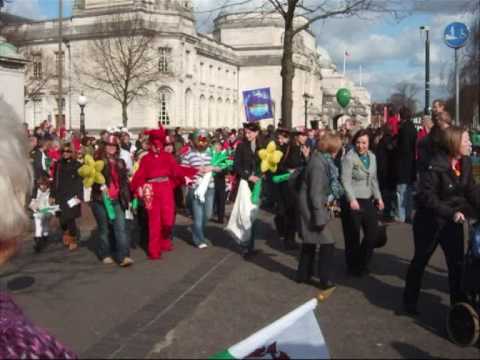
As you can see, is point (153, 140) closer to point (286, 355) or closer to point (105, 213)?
point (105, 213)

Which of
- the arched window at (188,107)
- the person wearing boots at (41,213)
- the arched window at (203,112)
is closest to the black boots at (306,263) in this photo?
the person wearing boots at (41,213)

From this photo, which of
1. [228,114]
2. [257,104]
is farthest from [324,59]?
[257,104]

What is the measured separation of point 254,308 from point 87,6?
68334 mm

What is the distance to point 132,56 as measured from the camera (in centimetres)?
5434

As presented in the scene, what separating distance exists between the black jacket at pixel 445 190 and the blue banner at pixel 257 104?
13.2 metres

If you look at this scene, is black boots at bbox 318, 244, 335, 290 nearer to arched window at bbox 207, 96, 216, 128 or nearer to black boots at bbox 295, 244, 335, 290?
black boots at bbox 295, 244, 335, 290

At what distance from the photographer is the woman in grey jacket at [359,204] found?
8.18 meters

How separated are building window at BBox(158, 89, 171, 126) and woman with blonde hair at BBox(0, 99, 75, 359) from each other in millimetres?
63066

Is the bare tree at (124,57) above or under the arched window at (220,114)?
above

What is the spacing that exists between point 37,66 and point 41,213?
181 feet

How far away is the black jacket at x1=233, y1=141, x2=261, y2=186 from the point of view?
34.4 ft

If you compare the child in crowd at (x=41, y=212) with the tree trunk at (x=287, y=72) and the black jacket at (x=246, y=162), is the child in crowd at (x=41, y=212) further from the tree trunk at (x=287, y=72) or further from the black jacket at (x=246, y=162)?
the tree trunk at (x=287, y=72)

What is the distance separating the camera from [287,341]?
230 centimetres

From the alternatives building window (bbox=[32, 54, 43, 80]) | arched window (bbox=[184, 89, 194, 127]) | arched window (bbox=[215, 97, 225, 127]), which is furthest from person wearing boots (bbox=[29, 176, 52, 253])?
arched window (bbox=[215, 97, 225, 127])
